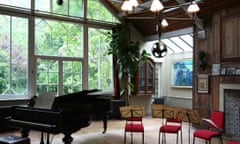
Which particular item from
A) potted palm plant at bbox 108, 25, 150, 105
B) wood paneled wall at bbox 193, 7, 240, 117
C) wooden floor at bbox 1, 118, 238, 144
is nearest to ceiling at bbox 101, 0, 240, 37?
wood paneled wall at bbox 193, 7, 240, 117

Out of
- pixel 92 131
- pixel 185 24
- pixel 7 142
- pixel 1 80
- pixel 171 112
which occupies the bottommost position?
pixel 92 131

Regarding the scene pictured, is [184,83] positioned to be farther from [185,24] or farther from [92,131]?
[92,131]

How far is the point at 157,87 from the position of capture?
10.3 m

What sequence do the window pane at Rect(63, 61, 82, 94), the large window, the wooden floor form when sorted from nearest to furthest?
1. the wooden floor
2. the large window
3. the window pane at Rect(63, 61, 82, 94)

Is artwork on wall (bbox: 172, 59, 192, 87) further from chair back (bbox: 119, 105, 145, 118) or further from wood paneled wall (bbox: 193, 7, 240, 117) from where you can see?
chair back (bbox: 119, 105, 145, 118)

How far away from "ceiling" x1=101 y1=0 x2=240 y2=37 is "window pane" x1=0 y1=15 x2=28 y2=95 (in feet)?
10.1

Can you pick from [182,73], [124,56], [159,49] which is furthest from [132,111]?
[182,73]

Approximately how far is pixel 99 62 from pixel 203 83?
12.1 feet

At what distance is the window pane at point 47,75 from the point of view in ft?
24.4

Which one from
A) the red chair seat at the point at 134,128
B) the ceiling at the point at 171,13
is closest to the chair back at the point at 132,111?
the red chair seat at the point at 134,128

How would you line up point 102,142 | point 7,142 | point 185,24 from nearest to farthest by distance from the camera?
point 7,142 < point 102,142 < point 185,24

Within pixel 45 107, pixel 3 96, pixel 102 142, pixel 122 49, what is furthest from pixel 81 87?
pixel 45 107

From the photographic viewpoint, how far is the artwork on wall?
9273 mm

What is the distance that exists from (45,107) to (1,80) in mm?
3030
